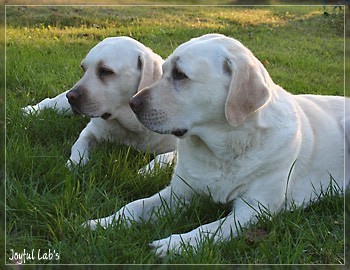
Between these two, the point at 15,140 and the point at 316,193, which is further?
the point at 15,140

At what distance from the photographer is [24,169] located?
11.3 ft

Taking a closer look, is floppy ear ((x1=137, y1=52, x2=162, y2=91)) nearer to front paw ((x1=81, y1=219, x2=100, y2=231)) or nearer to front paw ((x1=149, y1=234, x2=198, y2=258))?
front paw ((x1=81, y1=219, x2=100, y2=231))

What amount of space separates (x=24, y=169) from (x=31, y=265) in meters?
0.90

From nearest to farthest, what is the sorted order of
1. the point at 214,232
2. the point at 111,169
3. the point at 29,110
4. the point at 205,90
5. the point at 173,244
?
the point at 173,244
the point at 214,232
the point at 205,90
the point at 111,169
the point at 29,110

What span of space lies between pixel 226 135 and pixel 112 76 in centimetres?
126

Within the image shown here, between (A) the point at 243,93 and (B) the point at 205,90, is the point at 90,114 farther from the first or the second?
(A) the point at 243,93

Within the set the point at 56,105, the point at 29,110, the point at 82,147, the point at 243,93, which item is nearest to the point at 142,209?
the point at 243,93

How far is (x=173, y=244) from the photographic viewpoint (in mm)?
2812

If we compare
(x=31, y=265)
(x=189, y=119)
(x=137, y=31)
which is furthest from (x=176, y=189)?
(x=137, y=31)

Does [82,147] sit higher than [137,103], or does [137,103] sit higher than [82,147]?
[137,103]

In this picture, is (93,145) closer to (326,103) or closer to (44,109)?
(44,109)

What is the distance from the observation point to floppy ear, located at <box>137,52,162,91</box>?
415cm

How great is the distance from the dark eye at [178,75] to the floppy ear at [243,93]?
24 centimetres

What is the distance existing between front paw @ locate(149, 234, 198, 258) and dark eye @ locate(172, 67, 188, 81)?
76 centimetres
